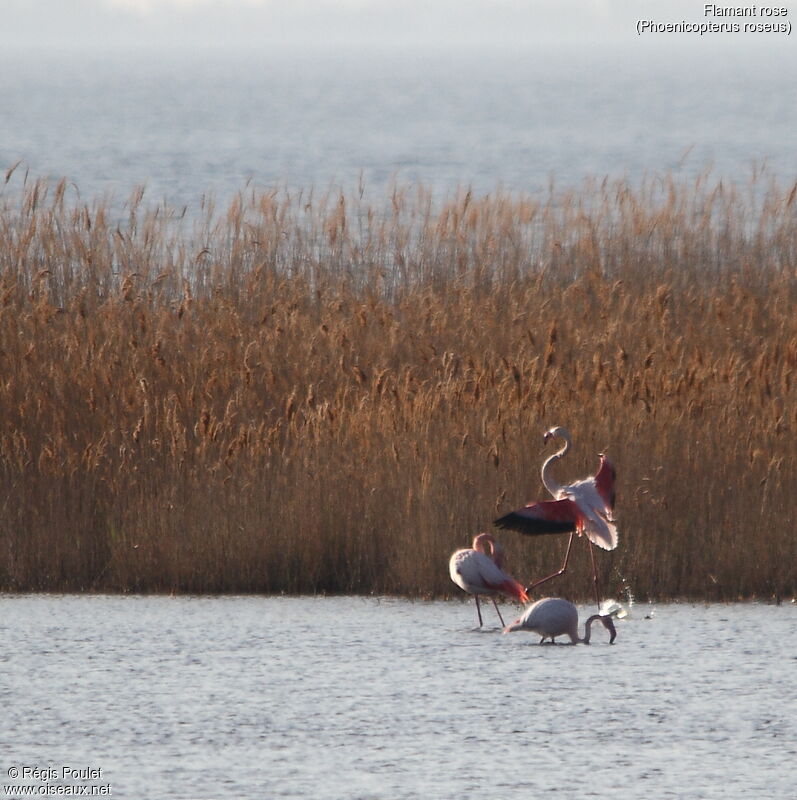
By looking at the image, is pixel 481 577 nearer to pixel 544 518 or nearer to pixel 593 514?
pixel 544 518

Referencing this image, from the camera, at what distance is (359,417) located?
8.18 meters

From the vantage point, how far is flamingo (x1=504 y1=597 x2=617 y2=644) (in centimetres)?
594

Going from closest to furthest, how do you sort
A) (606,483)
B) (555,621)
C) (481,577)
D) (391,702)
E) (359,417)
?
(391,702) < (555,621) < (481,577) < (606,483) < (359,417)

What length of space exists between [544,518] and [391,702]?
1338 millimetres

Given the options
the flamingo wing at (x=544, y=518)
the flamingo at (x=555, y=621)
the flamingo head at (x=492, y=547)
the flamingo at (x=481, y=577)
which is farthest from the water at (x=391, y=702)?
the flamingo wing at (x=544, y=518)

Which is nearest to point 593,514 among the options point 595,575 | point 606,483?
point 606,483

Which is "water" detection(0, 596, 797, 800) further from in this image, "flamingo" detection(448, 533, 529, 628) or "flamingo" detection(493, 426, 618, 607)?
Result: "flamingo" detection(493, 426, 618, 607)

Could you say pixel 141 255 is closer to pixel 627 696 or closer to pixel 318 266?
pixel 318 266

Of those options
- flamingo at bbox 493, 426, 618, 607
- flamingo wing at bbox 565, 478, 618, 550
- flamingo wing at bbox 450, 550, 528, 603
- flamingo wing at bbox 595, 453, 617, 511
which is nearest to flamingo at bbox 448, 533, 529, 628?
flamingo wing at bbox 450, 550, 528, 603

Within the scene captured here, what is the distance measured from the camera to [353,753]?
4.71 meters

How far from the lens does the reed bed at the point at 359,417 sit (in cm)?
710

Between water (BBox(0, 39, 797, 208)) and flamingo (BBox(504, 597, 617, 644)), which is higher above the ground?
water (BBox(0, 39, 797, 208))

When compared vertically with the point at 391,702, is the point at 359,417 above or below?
above

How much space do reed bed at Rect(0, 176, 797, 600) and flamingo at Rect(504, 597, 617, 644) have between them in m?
0.83
